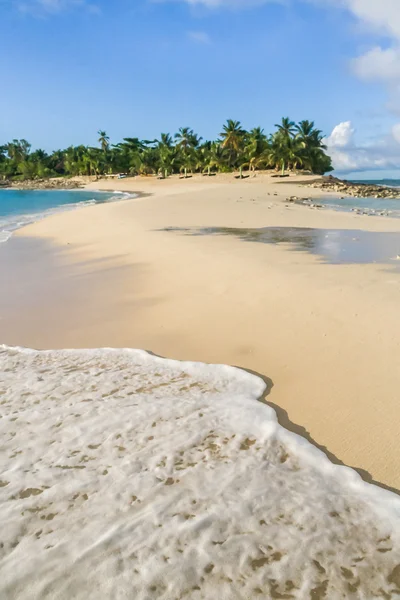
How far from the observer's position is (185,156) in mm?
72750

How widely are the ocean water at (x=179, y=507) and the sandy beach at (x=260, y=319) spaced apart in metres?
0.42

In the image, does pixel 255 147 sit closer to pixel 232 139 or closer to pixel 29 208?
pixel 232 139

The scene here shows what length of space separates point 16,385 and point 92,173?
3809 inches

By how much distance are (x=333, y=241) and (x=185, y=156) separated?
215 feet

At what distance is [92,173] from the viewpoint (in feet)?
307

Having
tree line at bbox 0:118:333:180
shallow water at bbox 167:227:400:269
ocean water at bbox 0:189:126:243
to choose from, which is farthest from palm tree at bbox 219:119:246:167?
shallow water at bbox 167:227:400:269

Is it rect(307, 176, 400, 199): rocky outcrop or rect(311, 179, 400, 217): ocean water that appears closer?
rect(311, 179, 400, 217): ocean water

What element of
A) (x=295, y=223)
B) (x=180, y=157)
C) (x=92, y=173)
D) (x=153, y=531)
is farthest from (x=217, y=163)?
(x=153, y=531)

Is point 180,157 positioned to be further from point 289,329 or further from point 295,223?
point 289,329

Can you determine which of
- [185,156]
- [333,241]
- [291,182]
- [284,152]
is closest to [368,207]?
[333,241]

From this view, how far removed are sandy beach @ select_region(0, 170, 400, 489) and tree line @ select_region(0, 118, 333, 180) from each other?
52.3 m

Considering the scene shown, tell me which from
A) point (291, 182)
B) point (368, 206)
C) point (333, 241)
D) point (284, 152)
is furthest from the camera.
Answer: point (284, 152)

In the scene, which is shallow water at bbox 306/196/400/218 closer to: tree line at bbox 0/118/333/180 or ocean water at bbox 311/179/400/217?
ocean water at bbox 311/179/400/217

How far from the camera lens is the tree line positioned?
60812mm
